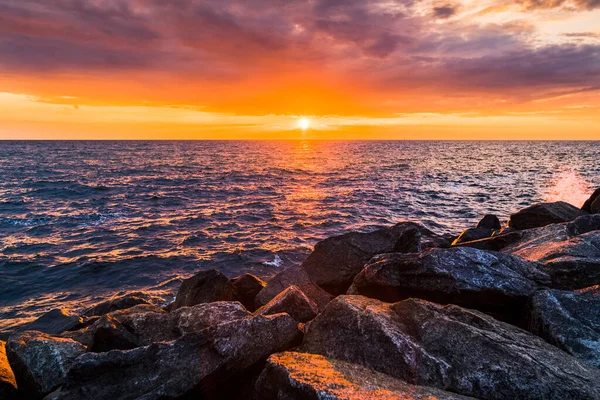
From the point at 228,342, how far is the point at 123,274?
16.7 metres

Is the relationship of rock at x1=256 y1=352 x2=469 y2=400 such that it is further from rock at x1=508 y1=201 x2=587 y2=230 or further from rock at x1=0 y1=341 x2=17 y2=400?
rock at x1=508 y1=201 x2=587 y2=230

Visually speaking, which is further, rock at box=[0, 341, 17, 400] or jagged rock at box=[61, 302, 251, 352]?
jagged rock at box=[61, 302, 251, 352]

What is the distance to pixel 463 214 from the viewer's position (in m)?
34.1

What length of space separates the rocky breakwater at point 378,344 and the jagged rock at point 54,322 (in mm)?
6440

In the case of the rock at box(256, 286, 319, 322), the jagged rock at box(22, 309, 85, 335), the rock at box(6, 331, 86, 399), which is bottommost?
the jagged rock at box(22, 309, 85, 335)

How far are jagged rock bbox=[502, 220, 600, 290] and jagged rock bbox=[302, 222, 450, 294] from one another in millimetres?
3625

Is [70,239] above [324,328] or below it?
below

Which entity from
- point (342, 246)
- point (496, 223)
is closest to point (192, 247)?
point (342, 246)

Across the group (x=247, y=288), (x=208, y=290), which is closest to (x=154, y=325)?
(x=208, y=290)

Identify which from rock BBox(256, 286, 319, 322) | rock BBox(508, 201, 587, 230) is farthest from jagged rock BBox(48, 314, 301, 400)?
rock BBox(508, 201, 587, 230)

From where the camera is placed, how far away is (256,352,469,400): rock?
4.89m

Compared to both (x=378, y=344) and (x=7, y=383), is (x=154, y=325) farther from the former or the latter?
(x=378, y=344)

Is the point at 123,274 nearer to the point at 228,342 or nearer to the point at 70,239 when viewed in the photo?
the point at 70,239

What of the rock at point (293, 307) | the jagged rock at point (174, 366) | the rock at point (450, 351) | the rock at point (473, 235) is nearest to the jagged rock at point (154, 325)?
the rock at point (293, 307)
